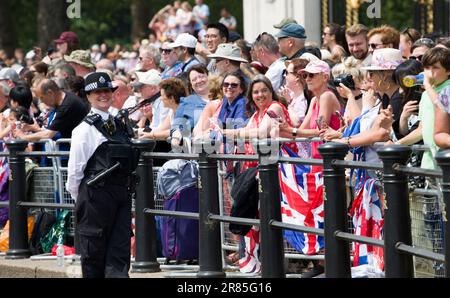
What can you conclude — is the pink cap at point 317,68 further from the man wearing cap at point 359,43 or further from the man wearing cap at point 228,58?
the man wearing cap at point 359,43

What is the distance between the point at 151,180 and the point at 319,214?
217 cm

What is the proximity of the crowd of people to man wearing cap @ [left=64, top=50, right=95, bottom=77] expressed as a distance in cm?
1

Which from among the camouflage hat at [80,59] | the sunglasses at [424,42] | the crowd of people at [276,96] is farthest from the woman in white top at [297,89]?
the camouflage hat at [80,59]

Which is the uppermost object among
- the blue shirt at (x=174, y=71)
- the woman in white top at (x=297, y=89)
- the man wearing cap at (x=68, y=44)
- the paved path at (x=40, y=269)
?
the man wearing cap at (x=68, y=44)

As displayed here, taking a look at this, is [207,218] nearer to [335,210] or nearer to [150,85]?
[335,210]

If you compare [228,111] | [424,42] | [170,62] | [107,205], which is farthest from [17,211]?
[424,42]

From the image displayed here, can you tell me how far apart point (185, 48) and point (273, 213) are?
4818mm

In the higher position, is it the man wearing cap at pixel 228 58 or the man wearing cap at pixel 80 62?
the man wearing cap at pixel 80 62

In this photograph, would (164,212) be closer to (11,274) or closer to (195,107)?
(195,107)

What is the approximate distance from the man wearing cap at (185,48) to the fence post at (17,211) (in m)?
2.25

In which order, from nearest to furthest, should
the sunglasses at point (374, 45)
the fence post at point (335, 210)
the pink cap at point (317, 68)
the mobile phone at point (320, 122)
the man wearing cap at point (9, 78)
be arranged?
the fence post at point (335, 210), the mobile phone at point (320, 122), the pink cap at point (317, 68), the sunglasses at point (374, 45), the man wearing cap at point (9, 78)

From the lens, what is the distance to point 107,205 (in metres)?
11.3

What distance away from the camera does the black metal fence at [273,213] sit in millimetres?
→ 9258

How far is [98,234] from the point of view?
444 inches
